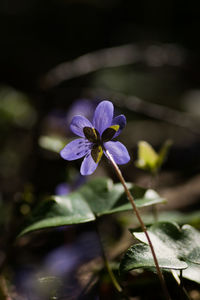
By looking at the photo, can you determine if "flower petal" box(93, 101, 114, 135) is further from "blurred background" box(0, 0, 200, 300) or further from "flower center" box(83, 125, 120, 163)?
"blurred background" box(0, 0, 200, 300)

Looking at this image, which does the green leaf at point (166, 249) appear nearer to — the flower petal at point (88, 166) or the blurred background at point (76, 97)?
the flower petal at point (88, 166)

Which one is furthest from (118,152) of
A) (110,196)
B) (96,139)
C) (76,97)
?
(76,97)

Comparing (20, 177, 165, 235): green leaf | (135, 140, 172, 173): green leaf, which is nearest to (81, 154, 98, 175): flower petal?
(20, 177, 165, 235): green leaf

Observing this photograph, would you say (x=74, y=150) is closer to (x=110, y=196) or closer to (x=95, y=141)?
(x=95, y=141)

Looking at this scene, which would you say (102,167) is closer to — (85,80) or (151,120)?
(151,120)

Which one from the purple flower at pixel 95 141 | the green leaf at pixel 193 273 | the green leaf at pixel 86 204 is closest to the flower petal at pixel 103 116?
the purple flower at pixel 95 141

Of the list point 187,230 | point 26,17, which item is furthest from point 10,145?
point 26,17
